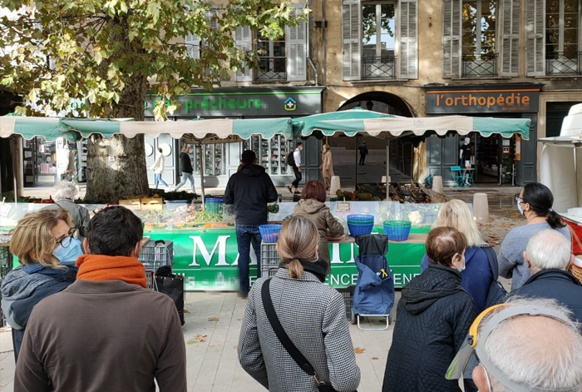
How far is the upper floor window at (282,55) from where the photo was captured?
68.5 ft

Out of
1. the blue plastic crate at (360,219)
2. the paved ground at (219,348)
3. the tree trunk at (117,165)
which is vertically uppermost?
the tree trunk at (117,165)

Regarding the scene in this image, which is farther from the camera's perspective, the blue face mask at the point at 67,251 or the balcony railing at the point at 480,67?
the balcony railing at the point at 480,67

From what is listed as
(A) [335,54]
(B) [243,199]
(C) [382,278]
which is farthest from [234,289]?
(A) [335,54]

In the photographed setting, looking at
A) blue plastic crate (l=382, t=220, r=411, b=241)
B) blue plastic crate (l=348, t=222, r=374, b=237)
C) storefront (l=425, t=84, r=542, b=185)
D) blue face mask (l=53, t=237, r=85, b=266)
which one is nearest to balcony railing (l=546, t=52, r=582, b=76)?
storefront (l=425, t=84, r=542, b=185)

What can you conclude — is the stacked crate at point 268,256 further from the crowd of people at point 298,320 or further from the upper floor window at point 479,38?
the upper floor window at point 479,38

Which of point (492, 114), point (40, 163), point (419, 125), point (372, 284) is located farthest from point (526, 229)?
point (40, 163)

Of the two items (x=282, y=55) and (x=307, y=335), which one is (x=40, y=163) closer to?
(x=282, y=55)

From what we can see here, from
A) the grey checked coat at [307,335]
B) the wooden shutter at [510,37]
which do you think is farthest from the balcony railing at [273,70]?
the grey checked coat at [307,335]

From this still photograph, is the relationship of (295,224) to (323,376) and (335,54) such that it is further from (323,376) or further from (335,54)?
(335,54)

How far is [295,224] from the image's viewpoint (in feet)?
10.3

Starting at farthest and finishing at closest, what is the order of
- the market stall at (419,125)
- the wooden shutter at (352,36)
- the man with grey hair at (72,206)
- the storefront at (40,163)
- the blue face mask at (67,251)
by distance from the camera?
the storefront at (40,163) → the wooden shutter at (352,36) → the market stall at (419,125) → the man with grey hair at (72,206) → the blue face mask at (67,251)

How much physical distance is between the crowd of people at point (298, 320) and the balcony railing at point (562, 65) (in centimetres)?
1878

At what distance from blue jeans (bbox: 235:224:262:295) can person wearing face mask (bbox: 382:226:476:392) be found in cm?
476

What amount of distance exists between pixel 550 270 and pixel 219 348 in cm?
384
